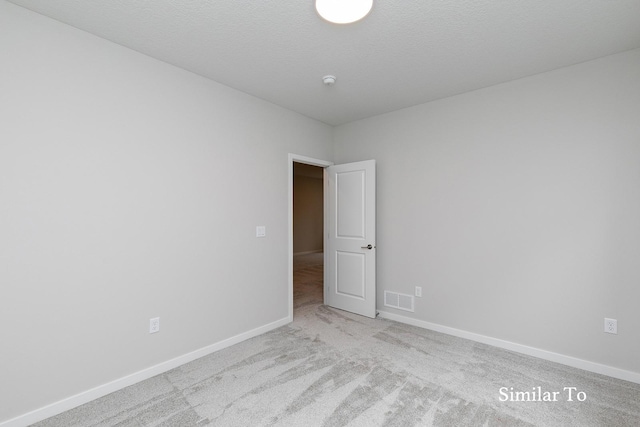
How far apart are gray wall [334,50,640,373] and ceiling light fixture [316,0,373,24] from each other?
1.87 metres

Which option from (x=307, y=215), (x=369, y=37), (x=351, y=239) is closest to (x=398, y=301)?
(x=351, y=239)

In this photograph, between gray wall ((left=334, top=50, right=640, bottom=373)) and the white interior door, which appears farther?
the white interior door

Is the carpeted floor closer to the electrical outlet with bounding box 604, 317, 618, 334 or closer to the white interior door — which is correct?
the electrical outlet with bounding box 604, 317, 618, 334

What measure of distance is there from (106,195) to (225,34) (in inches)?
58.7

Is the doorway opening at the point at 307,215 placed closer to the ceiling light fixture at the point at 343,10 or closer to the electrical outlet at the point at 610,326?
the electrical outlet at the point at 610,326

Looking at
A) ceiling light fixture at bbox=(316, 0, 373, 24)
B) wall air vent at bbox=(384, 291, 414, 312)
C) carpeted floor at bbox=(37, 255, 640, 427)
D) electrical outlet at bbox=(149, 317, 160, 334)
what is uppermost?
ceiling light fixture at bbox=(316, 0, 373, 24)

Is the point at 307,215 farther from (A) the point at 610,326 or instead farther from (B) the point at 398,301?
(A) the point at 610,326

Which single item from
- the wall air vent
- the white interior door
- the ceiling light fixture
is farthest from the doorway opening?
the ceiling light fixture

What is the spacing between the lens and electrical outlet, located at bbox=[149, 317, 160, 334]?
2.32 m

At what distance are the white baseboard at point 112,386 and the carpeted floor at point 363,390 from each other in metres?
0.06

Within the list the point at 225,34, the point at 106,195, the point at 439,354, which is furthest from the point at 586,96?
the point at 106,195

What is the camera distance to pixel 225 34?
2.02 metres

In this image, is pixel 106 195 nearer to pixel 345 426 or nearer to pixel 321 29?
pixel 321 29

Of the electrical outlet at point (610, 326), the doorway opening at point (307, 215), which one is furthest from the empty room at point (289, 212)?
the doorway opening at point (307, 215)
